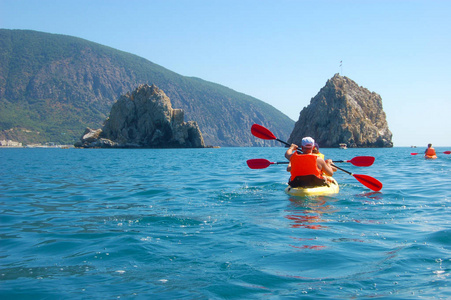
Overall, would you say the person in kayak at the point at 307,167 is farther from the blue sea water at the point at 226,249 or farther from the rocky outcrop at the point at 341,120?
the rocky outcrop at the point at 341,120

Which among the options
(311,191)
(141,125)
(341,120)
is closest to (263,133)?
(311,191)

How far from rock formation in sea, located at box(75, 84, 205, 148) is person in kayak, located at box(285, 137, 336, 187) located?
100.0m

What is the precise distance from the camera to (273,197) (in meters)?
12.3

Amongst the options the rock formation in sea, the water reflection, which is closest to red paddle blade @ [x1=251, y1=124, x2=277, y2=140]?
the water reflection

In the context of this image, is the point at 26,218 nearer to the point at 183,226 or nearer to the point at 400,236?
the point at 183,226

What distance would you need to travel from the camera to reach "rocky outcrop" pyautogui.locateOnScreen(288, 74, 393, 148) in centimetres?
11838

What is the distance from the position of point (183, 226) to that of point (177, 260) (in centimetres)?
229

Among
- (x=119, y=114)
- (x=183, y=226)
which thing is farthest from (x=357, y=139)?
(x=183, y=226)

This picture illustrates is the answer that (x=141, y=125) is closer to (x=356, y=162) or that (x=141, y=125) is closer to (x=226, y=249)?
(x=356, y=162)

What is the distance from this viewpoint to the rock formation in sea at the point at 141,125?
4316 inches

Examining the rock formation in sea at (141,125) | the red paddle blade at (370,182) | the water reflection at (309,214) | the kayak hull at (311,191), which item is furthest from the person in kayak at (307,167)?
the rock formation in sea at (141,125)

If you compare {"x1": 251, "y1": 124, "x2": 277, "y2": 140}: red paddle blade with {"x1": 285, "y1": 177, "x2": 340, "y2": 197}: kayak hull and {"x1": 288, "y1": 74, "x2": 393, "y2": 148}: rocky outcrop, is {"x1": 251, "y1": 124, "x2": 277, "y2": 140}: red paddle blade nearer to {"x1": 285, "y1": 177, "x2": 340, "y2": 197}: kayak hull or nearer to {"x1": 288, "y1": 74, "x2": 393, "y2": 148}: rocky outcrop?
{"x1": 285, "y1": 177, "x2": 340, "y2": 197}: kayak hull

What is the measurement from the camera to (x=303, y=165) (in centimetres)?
1134

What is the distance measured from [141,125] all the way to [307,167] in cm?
10358
